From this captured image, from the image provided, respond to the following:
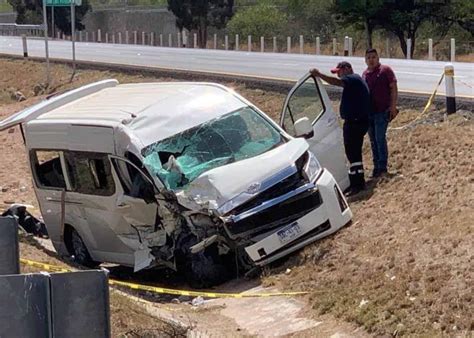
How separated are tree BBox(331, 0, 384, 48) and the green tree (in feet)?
42.8

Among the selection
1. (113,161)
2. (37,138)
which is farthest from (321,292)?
(37,138)

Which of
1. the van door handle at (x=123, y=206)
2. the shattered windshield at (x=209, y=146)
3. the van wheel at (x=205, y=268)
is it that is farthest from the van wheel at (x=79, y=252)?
the shattered windshield at (x=209, y=146)

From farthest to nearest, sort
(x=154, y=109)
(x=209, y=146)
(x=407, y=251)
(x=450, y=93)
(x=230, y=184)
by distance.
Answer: (x=450, y=93) < (x=154, y=109) < (x=209, y=146) < (x=230, y=184) < (x=407, y=251)

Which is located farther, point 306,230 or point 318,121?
point 318,121

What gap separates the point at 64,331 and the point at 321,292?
14.0ft

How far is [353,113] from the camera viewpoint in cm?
1131

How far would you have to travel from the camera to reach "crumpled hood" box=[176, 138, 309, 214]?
9078mm

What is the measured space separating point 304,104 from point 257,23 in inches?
1906

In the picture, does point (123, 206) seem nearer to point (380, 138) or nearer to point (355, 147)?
point (355, 147)

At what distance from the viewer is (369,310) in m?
7.32

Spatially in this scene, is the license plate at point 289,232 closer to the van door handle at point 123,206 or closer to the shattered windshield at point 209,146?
the shattered windshield at point 209,146

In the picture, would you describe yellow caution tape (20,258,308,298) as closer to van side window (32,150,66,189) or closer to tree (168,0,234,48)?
van side window (32,150,66,189)

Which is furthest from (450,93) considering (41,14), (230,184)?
(41,14)

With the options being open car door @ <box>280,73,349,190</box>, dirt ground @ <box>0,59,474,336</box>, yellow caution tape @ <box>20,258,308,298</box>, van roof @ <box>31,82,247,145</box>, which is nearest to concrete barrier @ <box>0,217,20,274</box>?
dirt ground @ <box>0,59,474,336</box>
